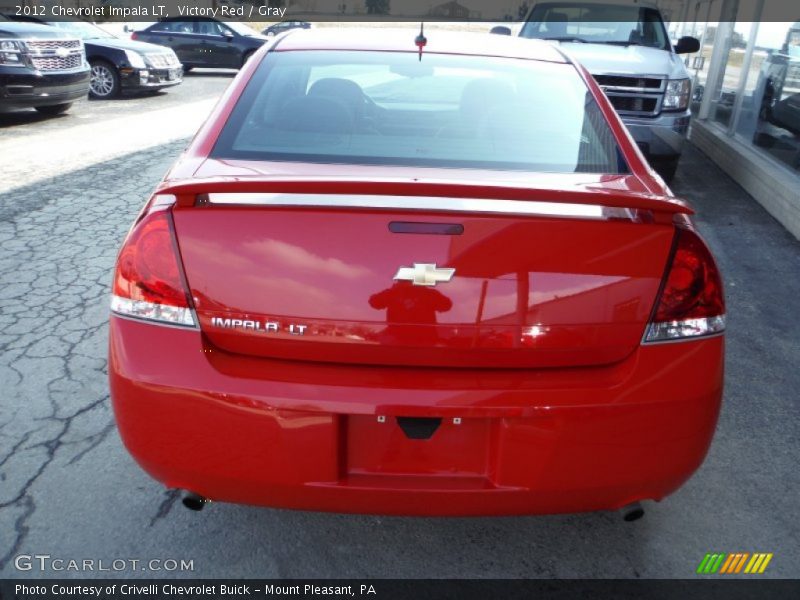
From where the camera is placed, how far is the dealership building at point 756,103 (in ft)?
22.9

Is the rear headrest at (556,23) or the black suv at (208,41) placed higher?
the rear headrest at (556,23)

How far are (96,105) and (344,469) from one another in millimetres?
12393

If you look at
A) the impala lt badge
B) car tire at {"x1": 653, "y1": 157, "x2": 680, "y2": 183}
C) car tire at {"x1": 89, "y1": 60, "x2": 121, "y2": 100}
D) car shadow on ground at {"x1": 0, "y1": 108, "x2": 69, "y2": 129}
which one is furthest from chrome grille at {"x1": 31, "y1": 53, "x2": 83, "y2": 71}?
the impala lt badge

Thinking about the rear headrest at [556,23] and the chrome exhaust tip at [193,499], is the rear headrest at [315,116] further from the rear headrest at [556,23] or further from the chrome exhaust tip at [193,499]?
the rear headrest at [556,23]

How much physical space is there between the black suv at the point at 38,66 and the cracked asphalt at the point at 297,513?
5823 millimetres

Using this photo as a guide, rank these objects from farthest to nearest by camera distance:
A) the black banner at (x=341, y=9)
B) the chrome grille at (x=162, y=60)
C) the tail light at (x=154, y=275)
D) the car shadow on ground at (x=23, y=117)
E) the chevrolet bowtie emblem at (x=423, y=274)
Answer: the chrome grille at (x=162, y=60), the car shadow on ground at (x=23, y=117), the black banner at (x=341, y=9), the tail light at (x=154, y=275), the chevrolet bowtie emblem at (x=423, y=274)

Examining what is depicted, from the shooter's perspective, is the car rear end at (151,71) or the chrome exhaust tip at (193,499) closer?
the chrome exhaust tip at (193,499)

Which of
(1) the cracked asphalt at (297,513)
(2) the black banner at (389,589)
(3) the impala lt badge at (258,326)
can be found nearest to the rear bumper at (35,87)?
(1) the cracked asphalt at (297,513)

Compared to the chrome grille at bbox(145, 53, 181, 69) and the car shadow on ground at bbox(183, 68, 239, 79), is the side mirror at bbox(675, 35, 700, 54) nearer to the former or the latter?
the chrome grille at bbox(145, 53, 181, 69)

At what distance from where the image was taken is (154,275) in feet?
6.27

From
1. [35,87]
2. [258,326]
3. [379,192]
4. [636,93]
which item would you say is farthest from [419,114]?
[35,87]

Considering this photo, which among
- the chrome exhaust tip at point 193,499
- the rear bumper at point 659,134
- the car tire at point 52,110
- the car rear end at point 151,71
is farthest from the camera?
the car rear end at point 151,71

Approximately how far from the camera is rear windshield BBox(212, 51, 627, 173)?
7.57 ft

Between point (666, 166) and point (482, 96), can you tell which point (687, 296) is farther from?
point (666, 166)
